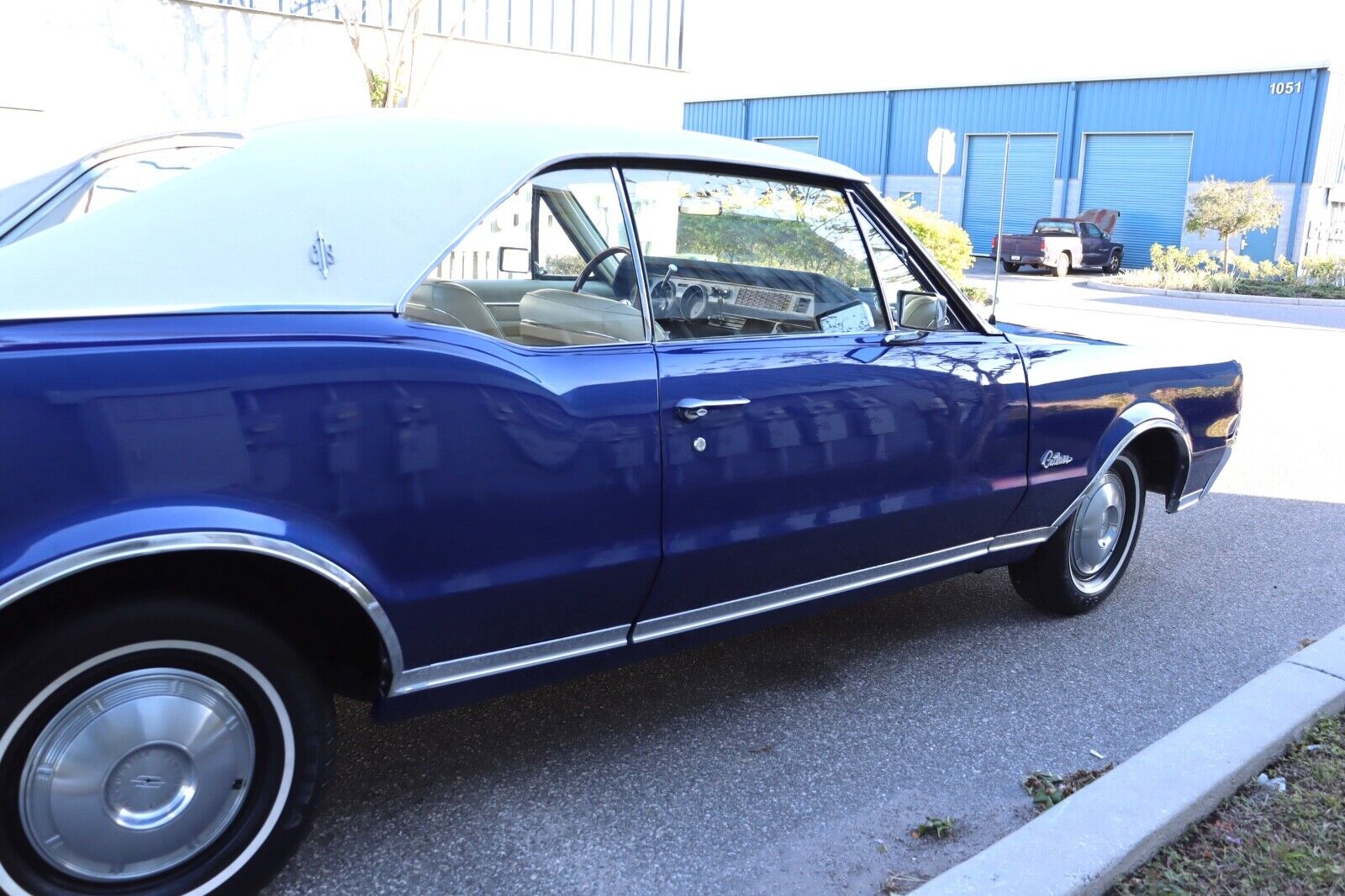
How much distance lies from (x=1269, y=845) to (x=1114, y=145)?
34733 millimetres

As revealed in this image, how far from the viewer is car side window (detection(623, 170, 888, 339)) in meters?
3.17

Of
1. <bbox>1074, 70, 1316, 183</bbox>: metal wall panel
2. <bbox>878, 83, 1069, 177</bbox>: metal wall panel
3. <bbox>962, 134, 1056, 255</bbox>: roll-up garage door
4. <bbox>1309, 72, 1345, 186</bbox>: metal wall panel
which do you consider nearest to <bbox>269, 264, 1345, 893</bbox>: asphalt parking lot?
<bbox>1309, 72, 1345, 186</bbox>: metal wall panel

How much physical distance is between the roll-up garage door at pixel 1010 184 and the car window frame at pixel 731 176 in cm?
3287

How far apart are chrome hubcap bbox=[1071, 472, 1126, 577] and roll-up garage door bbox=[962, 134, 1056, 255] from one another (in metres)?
31.9

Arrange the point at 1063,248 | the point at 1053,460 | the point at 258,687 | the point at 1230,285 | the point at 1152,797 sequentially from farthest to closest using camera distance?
the point at 1063,248
the point at 1230,285
the point at 1053,460
the point at 1152,797
the point at 258,687

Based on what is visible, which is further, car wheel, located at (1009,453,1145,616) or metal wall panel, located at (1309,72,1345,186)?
metal wall panel, located at (1309,72,1345,186)

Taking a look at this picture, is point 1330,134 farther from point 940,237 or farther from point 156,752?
point 156,752

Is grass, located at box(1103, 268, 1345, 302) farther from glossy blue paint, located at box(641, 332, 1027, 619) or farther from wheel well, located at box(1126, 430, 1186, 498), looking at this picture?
glossy blue paint, located at box(641, 332, 1027, 619)

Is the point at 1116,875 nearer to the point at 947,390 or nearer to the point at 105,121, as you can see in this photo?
the point at 947,390

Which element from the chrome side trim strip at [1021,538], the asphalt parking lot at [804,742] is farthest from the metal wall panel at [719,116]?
the chrome side trim strip at [1021,538]

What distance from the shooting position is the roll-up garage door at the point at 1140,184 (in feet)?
107

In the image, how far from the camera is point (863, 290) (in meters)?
3.60

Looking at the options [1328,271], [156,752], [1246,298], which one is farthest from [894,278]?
[1328,271]

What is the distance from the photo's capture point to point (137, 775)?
2.29 meters
